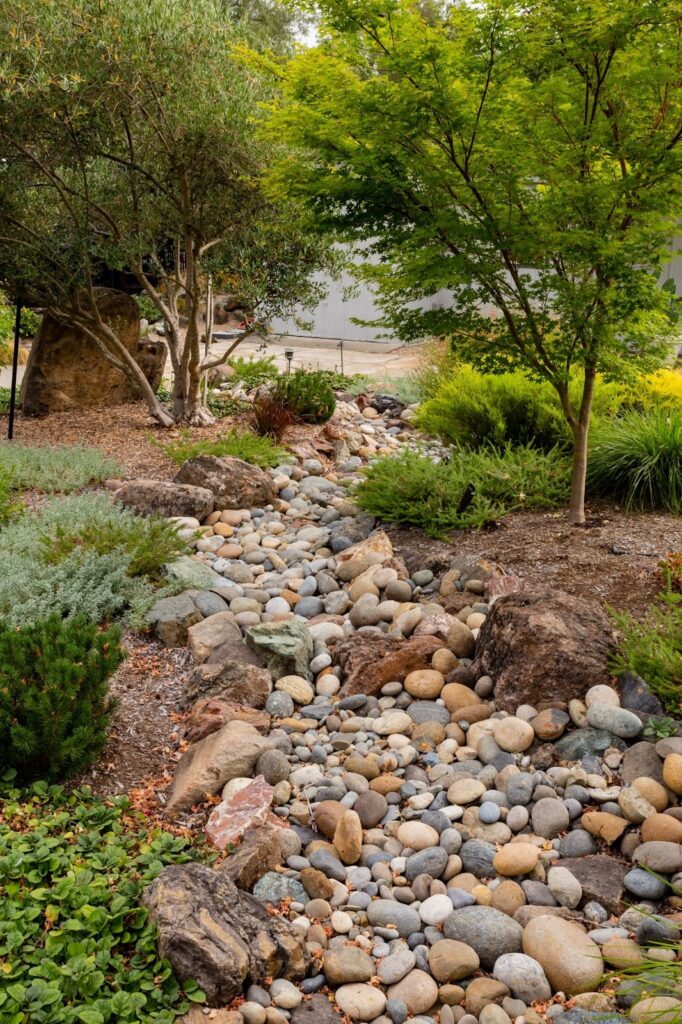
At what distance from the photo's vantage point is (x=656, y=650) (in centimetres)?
385

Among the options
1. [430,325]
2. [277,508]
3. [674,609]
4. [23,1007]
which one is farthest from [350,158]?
[23,1007]

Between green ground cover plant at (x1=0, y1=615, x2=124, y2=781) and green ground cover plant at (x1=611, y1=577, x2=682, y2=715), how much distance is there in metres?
2.22

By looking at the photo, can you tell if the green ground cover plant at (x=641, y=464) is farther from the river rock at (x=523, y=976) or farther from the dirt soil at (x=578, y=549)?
the river rock at (x=523, y=976)

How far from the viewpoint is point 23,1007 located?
242 cm

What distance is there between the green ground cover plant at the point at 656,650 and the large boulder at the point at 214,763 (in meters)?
1.63

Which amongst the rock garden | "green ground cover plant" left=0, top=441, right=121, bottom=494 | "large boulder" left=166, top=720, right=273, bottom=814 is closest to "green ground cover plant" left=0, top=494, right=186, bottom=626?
the rock garden

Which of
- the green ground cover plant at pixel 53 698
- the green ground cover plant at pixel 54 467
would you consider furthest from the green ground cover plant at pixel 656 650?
the green ground cover plant at pixel 54 467

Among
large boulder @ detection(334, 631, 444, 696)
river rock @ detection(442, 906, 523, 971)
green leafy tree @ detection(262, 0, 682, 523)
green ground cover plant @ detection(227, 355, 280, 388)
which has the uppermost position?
green leafy tree @ detection(262, 0, 682, 523)

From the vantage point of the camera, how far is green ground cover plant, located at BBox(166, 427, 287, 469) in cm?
762

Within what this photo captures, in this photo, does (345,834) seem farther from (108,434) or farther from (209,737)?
(108,434)

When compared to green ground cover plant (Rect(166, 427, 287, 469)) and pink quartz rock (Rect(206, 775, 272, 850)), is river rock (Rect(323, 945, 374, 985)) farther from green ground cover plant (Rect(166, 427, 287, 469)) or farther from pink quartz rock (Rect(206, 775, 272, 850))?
green ground cover plant (Rect(166, 427, 287, 469))

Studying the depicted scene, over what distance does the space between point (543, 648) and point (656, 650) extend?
48 centimetres

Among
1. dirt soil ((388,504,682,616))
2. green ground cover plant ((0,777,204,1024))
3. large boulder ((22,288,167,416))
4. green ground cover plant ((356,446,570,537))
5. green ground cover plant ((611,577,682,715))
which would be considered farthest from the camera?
large boulder ((22,288,167,416))

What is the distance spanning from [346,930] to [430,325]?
12.2ft
